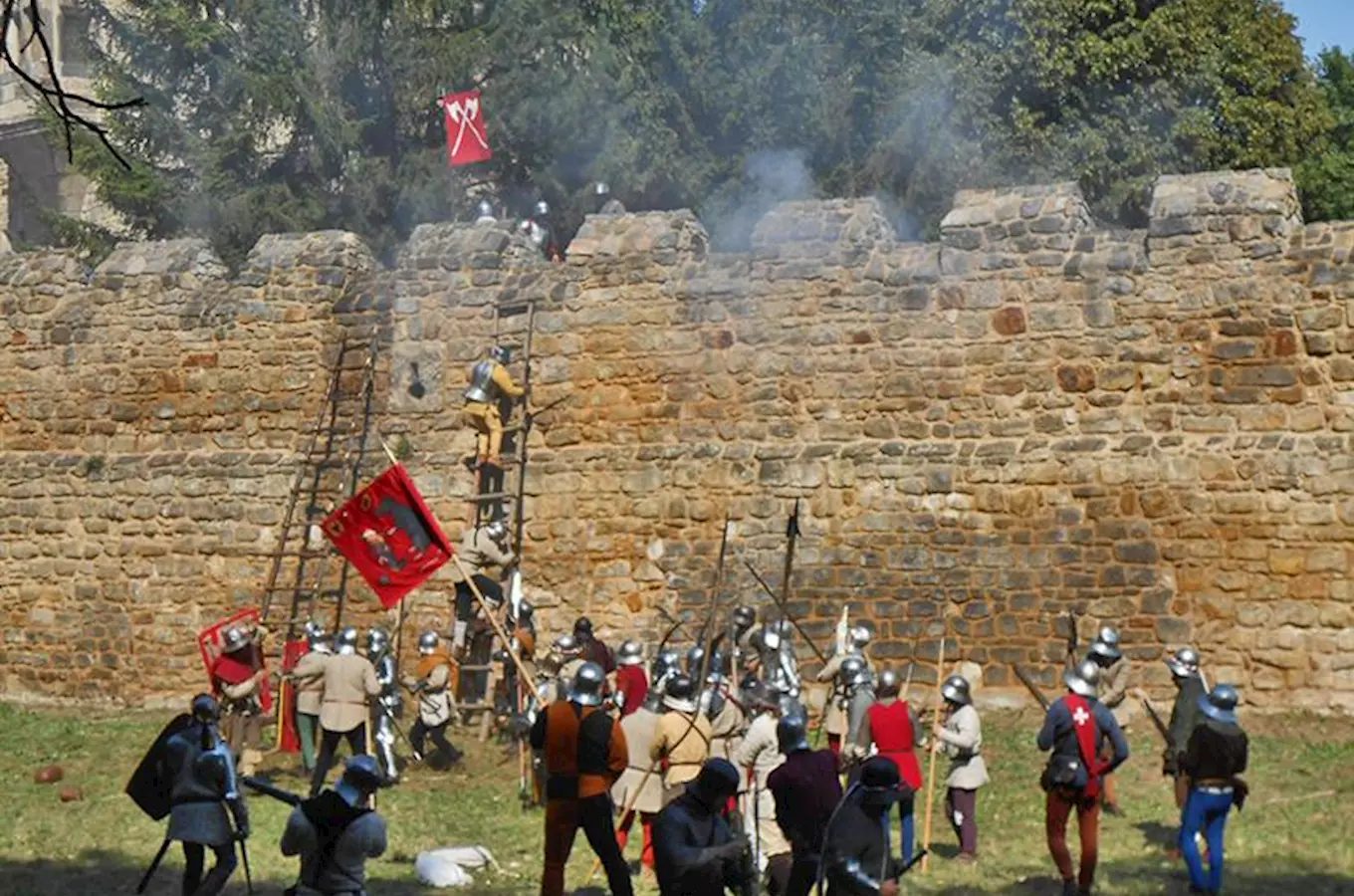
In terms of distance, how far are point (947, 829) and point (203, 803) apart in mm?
5092

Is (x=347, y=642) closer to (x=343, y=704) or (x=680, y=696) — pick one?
(x=343, y=704)

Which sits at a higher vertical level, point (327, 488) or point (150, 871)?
point (327, 488)

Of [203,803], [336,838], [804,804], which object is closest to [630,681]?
[203,803]

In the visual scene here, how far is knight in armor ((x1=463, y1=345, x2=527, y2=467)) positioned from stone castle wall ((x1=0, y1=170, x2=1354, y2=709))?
33 cm

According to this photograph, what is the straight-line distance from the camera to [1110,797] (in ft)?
49.8

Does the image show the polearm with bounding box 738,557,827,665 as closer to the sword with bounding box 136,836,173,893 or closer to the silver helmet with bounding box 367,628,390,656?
the silver helmet with bounding box 367,628,390,656

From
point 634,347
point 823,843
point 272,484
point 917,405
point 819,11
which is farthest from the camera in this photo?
point 819,11

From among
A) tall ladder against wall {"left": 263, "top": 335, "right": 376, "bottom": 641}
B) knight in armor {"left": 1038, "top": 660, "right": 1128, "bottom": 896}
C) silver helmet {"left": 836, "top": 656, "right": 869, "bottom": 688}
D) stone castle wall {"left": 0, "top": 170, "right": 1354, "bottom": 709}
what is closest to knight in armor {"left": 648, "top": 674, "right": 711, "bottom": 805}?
silver helmet {"left": 836, "top": 656, "right": 869, "bottom": 688}

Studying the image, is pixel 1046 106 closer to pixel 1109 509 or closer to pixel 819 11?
pixel 819 11

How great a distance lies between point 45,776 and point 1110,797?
7824 millimetres

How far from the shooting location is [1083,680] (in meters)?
13.4

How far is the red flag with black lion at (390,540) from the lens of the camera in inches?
675

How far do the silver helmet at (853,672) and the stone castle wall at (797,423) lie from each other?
3195 mm

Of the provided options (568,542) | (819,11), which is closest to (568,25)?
(819,11)
